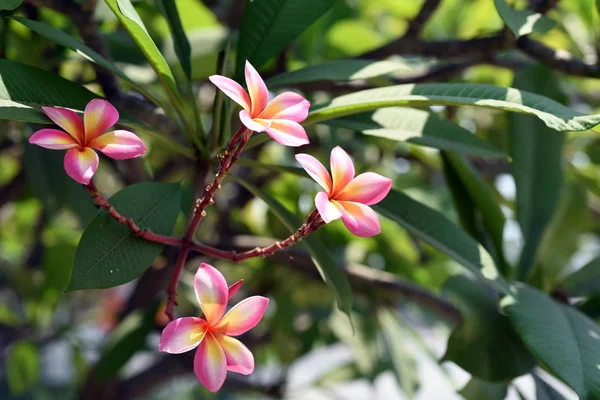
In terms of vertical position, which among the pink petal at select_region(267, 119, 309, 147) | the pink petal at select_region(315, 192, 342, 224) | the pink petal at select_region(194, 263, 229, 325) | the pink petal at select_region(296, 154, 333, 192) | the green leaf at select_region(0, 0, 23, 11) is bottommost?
the pink petal at select_region(194, 263, 229, 325)

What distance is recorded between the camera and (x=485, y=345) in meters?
0.64

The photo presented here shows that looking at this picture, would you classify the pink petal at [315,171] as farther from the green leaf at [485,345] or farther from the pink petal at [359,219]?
the green leaf at [485,345]

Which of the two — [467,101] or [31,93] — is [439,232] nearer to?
[467,101]

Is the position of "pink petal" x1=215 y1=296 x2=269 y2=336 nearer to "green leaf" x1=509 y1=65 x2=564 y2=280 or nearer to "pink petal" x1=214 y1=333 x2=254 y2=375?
"pink petal" x1=214 y1=333 x2=254 y2=375

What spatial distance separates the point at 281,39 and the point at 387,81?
28cm

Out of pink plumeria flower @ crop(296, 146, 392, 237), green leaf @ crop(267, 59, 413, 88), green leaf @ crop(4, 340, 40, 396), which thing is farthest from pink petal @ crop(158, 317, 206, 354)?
green leaf @ crop(4, 340, 40, 396)

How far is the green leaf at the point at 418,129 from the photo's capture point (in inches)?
23.9

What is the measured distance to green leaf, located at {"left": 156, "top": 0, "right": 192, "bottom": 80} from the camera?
0.63 metres

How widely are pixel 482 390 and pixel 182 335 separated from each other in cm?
45

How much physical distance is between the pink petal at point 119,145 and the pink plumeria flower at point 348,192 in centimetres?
10

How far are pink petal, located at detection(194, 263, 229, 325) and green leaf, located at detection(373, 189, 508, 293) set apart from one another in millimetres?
271

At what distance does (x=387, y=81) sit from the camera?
857mm

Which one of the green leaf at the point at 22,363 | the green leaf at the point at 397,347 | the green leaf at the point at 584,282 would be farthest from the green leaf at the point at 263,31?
the green leaf at the point at 22,363

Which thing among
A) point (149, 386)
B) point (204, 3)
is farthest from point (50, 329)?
point (204, 3)
